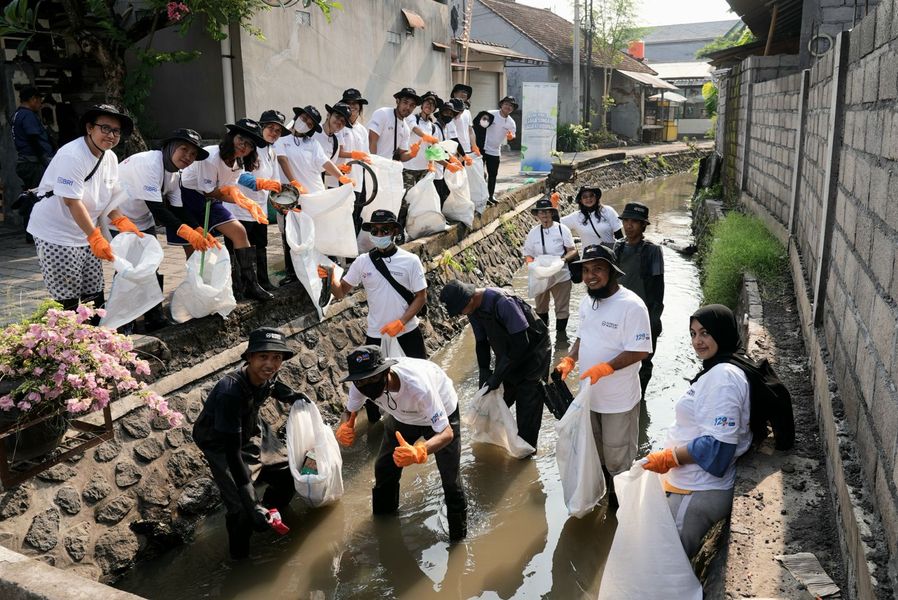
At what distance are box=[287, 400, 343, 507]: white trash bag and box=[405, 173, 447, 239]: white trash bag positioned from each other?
15.8ft

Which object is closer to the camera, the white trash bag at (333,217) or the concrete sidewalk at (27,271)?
the concrete sidewalk at (27,271)

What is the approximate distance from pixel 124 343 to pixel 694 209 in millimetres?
15417

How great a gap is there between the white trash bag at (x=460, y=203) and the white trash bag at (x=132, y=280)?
18.5 ft

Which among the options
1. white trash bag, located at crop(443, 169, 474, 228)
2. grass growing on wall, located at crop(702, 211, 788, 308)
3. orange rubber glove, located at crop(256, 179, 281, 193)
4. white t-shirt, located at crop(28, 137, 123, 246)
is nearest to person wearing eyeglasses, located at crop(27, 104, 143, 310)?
white t-shirt, located at crop(28, 137, 123, 246)

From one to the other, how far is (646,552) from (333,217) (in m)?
4.60

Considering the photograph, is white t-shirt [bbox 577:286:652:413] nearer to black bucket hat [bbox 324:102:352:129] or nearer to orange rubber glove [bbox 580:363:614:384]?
orange rubber glove [bbox 580:363:614:384]

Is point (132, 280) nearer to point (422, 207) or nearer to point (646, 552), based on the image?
point (646, 552)

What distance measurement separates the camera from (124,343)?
176 inches

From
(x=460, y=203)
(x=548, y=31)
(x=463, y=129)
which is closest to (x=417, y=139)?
(x=460, y=203)

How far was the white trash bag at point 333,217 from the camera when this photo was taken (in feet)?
23.8

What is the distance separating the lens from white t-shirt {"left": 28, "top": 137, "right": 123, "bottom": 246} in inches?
196

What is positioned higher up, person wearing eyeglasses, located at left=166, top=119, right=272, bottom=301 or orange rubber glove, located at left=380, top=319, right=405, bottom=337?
person wearing eyeglasses, located at left=166, top=119, right=272, bottom=301

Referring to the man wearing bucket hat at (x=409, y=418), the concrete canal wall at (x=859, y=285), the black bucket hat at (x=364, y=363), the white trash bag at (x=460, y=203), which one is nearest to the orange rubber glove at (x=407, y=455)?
the man wearing bucket hat at (x=409, y=418)

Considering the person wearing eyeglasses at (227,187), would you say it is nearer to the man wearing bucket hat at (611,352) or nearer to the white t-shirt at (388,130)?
the man wearing bucket hat at (611,352)
